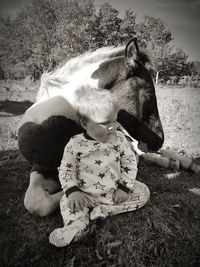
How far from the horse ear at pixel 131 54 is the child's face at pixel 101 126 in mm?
719

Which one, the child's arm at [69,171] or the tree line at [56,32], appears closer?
the child's arm at [69,171]

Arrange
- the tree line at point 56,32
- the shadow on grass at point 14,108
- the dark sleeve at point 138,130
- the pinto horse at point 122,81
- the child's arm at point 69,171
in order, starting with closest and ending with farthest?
the child's arm at point 69,171
the pinto horse at point 122,81
the dark sleeve at point 138,130
the shadow on grass at point 14,108
the tree line at point 56,32

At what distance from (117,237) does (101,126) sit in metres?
0.97

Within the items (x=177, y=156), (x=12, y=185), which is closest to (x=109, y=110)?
(x=12, y=185)

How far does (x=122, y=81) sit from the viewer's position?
2553 millimetres

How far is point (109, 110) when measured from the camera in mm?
2021

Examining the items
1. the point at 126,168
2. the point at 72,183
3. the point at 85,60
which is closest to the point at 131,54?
the point at 85,60

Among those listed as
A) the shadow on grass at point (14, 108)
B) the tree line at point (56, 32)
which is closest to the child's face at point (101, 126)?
the shadow on grass at point (14, 108)

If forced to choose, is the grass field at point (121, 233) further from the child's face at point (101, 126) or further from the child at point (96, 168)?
the child's face at point (101, 126)

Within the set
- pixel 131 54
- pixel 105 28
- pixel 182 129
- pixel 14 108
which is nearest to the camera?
pixel 131 54

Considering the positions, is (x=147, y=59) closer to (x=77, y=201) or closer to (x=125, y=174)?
(x=125, y=174)

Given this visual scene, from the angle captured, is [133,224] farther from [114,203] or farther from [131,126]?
[131,126]

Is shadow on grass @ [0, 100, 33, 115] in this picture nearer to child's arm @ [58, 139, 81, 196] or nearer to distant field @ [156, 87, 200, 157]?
distant field @ [156, 87, 200, 157]

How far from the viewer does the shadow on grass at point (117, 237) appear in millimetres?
1758
